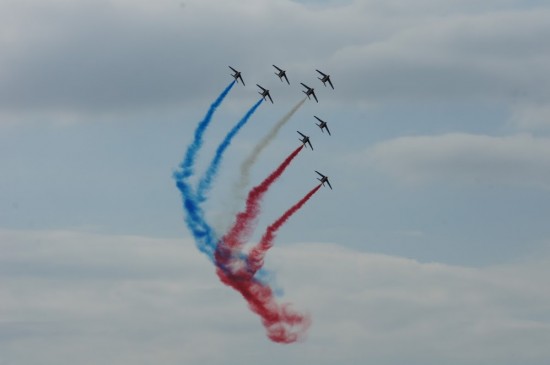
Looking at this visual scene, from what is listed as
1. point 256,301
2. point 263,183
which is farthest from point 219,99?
point 256,301

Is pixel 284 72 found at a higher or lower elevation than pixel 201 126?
higher

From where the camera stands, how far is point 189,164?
408ft

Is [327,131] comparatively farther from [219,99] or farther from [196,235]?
[196,235]

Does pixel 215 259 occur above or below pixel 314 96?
below

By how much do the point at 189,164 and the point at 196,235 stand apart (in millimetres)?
8824

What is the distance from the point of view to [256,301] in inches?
4870

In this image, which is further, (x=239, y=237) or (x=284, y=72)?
(x=284, y=72)

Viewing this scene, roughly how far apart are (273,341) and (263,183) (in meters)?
19.3

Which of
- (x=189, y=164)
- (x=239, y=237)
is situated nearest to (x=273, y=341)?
(x=239, y=237)

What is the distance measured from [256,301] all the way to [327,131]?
28.8 meters

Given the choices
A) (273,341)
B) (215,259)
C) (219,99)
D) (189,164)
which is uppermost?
(219,99)

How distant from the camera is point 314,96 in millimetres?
137625

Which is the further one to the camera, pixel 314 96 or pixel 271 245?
pixel 314 96

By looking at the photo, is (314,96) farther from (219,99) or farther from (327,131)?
(219,99)
